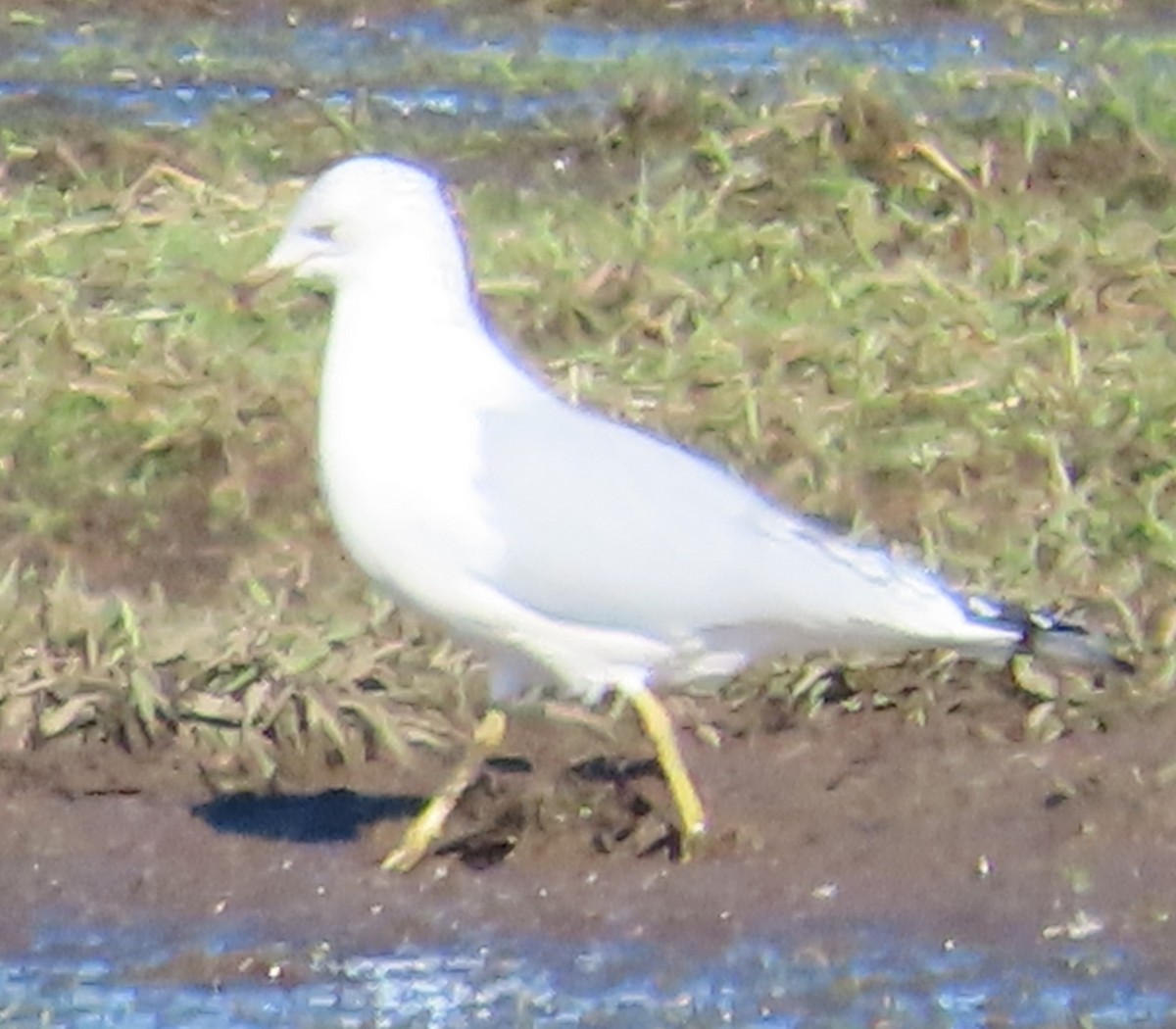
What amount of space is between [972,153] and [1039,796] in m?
3.32

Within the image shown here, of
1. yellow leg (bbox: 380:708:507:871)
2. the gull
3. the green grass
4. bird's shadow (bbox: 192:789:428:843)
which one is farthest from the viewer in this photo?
the green grass

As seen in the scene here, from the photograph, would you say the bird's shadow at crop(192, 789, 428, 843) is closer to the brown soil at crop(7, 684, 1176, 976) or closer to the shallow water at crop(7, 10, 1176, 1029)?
the brown soil at crop(7, 684, 1176, 976)

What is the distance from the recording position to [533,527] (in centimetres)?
615

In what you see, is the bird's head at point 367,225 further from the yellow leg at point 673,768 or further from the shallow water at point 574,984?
the shallow water at point 574,984

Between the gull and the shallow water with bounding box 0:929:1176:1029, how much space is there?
20.1 inches

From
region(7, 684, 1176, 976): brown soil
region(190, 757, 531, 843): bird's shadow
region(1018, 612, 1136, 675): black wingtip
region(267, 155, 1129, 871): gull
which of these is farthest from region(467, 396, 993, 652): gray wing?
region(190, 757, 531, 843): bird's shadow

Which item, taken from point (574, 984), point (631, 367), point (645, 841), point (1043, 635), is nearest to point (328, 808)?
point (645, 841)

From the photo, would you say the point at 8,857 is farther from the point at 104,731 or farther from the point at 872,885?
the point at 872,885

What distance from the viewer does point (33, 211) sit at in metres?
9.31

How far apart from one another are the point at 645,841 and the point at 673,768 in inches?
5.3

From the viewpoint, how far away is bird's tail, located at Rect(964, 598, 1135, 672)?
6.31 m

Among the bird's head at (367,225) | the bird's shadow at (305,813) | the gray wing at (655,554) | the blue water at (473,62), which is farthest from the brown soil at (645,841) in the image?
the blue water at (473,62)

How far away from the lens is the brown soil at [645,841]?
5.98 m

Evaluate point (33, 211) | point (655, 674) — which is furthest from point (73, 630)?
point (33, 211)
